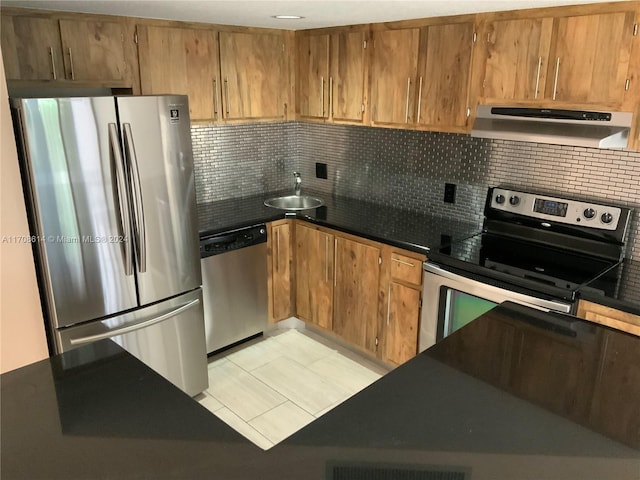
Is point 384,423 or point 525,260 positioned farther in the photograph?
point 525,260

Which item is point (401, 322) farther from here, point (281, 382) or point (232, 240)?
point (232, 240)

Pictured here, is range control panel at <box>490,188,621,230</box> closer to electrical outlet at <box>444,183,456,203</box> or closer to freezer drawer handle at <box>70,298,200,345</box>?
electrical outlet at <box>444,183,456,203</box>

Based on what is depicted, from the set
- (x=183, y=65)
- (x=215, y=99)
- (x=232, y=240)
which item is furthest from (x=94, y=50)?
(x=232, y=240)

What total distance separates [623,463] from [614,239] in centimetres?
186

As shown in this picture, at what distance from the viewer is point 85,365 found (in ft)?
4.42

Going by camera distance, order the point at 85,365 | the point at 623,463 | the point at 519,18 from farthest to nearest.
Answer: the point at 519,18, the point at 85,365, the point at 623,463

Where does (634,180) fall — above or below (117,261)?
above

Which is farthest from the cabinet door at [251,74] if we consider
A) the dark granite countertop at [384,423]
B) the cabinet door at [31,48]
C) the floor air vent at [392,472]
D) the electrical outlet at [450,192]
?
the floor air vent at [392,472]

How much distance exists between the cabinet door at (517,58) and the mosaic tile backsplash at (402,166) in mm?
406

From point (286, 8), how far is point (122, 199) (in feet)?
4.01

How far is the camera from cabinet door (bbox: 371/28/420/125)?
9.82ft

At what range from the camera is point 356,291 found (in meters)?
3.28

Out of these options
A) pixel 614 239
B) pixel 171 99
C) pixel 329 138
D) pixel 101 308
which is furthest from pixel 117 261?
pixel 614 239

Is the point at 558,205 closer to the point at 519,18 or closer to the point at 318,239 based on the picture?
the point at 519,18
